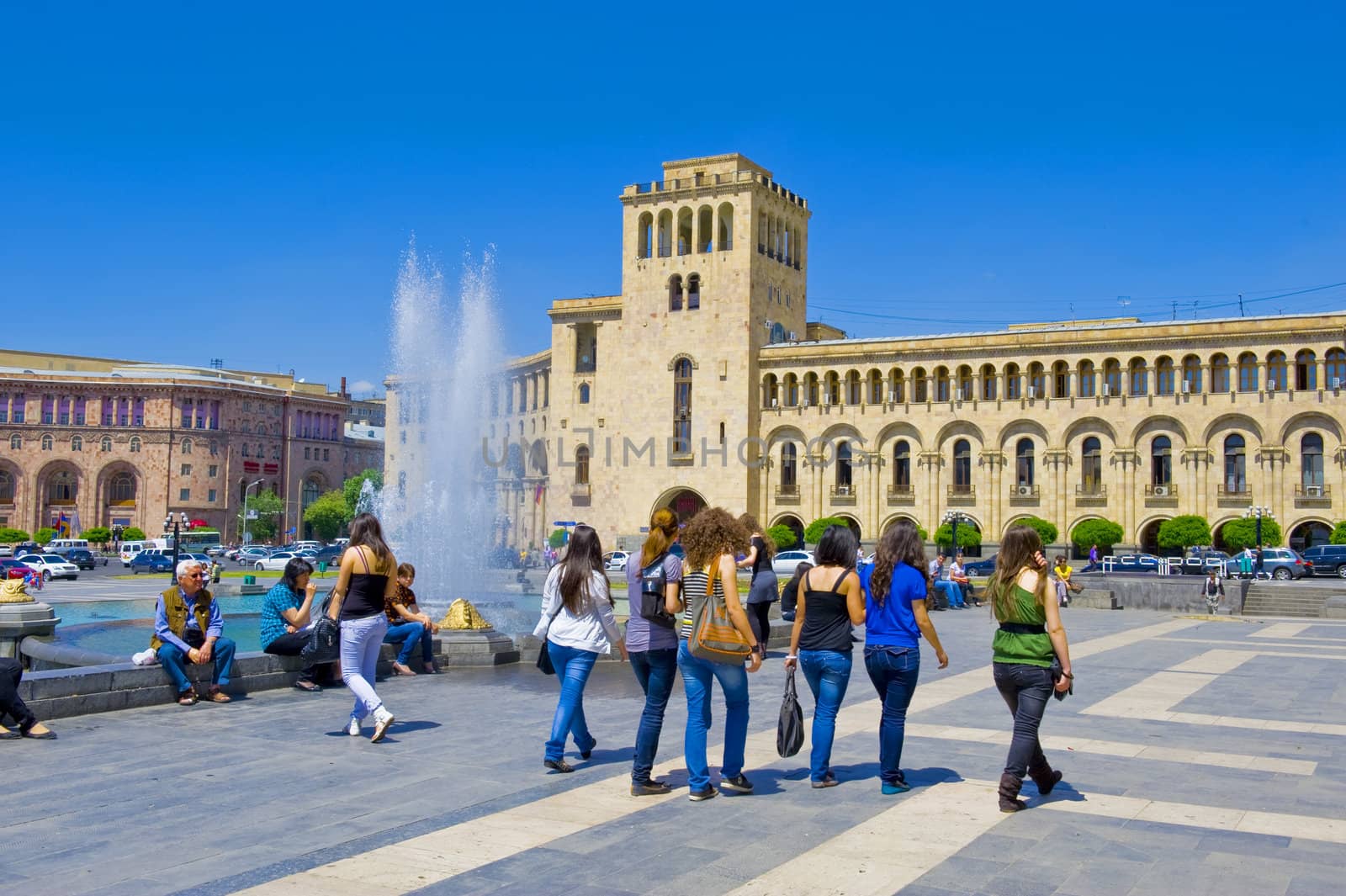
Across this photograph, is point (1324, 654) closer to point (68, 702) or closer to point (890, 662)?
point (890, 662)

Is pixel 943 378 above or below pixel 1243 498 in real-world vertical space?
above

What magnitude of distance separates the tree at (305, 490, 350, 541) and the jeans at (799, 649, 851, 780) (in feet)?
276

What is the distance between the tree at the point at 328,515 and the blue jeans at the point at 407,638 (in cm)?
7780

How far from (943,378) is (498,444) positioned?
3357 centimetres

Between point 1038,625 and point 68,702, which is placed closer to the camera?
point 1038,625

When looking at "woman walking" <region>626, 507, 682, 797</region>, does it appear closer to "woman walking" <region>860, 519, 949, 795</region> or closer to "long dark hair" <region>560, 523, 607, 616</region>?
"long dark hair" <region>560, 523, 607, 616</region>

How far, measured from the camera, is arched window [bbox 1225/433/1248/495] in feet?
166

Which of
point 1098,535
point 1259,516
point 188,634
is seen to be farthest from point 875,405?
Answer: point 188,634

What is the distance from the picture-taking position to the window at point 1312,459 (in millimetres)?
49531

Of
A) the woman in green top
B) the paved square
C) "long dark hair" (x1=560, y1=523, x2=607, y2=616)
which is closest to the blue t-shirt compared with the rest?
the woman in green top

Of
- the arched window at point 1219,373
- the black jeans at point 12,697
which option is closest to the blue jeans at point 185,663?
the black jeans at point 12,697

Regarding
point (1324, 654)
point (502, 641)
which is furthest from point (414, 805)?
point (1324, 654)

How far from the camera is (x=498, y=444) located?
80.4 m

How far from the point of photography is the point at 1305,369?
50219 millimetres
